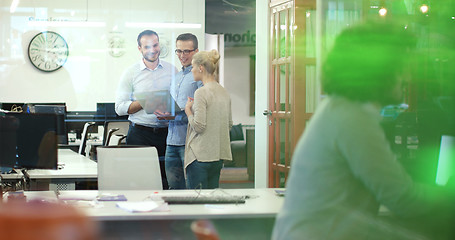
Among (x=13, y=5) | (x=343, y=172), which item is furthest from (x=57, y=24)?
(x=343, y=172)

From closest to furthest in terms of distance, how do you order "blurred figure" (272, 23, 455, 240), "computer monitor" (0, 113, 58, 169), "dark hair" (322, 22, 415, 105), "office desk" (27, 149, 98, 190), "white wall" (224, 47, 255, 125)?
"blurred figure" (272, 23, 455, 240), "dark hair" (322, 22, 415, 105), "computer monitor" (0, 113, 58, 169), "office desk" (27, 149, 98, 190), "white wall" (224, 47, 255, 125)

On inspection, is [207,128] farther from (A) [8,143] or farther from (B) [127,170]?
(A) [8,143]

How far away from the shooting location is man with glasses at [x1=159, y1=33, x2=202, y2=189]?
5051 millimetres

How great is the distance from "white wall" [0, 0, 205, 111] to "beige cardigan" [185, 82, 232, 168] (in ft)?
1.63

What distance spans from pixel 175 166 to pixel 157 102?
60cm

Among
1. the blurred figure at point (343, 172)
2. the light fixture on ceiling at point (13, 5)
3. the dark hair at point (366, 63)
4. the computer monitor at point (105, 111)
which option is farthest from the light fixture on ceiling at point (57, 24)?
the blurred figure at point (343, 172)

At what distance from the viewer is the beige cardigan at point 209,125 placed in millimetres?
4781

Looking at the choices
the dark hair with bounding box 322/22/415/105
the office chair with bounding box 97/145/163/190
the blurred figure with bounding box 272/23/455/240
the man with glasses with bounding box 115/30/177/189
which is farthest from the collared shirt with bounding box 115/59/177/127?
the blurred figure with bounding box 272/23/455/240

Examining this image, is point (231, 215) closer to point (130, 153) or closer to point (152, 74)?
point (130, 153)

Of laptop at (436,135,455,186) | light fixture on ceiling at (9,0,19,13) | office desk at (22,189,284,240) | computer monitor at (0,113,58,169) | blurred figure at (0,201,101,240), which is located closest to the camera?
blurred figure at (0,201,101,240)

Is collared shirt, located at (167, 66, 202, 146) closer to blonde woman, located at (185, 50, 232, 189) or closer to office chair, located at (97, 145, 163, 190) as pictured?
blonde woman, located at (185, 50, 232, 189)

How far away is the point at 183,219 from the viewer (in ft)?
9.01

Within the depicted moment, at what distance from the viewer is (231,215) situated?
9.16ft

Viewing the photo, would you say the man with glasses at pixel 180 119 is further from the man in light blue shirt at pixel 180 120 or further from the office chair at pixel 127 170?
the office chair at pixel 127 170
